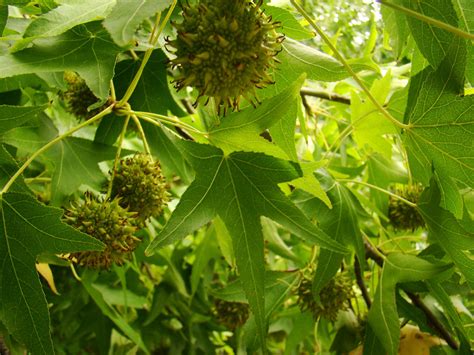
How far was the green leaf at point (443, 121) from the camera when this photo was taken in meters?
1.15

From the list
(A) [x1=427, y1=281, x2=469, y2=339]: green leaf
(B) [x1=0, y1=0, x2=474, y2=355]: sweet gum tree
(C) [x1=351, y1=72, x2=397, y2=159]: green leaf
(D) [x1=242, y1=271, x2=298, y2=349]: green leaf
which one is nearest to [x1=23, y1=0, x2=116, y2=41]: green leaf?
(B) [x1=0, y1=0, x2=474, y2=355]: sweet gum tree

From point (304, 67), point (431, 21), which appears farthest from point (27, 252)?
point (431, 21)

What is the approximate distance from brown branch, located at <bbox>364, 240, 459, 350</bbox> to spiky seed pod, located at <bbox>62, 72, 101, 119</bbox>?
898mm

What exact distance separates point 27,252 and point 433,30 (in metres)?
0.90

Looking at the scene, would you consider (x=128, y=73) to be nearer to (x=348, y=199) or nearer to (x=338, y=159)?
(x=348, y=199)

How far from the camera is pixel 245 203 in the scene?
3.96ft

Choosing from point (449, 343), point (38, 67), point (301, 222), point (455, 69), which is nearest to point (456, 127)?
point (455, 69)

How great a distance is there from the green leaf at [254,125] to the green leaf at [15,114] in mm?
363

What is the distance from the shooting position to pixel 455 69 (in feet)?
3.62

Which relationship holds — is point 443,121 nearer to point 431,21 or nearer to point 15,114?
point 431,21

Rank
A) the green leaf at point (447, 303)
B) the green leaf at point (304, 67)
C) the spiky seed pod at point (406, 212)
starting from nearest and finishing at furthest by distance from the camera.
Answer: the green leaf at point (304, 67) < the green leaf at point (447, 303) < the spiky seed pod at point (406, 212)

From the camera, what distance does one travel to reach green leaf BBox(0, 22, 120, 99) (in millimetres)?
1083

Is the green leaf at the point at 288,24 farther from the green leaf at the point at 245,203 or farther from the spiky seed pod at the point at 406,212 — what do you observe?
the spiky seed pod at the point at 406,212

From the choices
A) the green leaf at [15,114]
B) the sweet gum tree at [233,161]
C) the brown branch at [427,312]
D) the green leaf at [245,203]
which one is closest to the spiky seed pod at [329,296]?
the sweet gum tree at [233,161]
